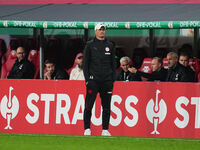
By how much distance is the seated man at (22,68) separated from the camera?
15525 millimetres

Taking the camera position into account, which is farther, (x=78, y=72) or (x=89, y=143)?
(x=78, y=72)

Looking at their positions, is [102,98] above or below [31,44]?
below

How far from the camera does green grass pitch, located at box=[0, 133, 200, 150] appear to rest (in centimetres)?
1024

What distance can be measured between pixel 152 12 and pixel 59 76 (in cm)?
278

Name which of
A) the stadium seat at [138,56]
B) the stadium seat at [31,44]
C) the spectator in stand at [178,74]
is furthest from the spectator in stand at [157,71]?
the stadium seat at [31,44]

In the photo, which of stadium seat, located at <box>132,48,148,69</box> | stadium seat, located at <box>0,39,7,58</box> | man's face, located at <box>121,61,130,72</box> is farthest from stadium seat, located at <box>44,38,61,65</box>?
man's face, located at <box>121,61,130,72</box>

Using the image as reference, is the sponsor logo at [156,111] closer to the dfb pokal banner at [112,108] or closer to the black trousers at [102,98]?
the dfb pokal banner at [112,108]

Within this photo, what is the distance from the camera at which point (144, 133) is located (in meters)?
13.0

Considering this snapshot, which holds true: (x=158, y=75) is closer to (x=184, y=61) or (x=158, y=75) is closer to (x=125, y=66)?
(x=184, y=61)

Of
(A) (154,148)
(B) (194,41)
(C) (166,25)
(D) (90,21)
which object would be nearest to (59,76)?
(D) (90,21)

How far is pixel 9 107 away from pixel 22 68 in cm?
213

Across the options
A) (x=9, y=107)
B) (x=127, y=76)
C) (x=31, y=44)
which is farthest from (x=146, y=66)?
(x=9, y=107)

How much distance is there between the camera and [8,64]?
57.2 ft

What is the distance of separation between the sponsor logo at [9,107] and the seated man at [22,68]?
1.95 m
